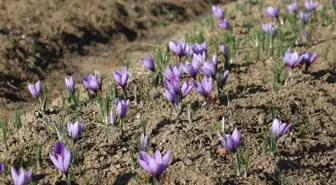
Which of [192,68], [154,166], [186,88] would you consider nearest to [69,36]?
[192,68]

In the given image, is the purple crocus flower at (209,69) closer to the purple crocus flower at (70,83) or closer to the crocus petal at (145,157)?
the purple crocus flower at (70,83)

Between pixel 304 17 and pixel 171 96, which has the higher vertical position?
pixel 304 17

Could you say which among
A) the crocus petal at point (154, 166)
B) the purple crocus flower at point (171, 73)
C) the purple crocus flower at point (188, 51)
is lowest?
the crocus petal at point (154, 166)

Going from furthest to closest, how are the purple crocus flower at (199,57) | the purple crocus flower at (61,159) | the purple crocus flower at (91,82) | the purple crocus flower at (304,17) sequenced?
1. the purple crocus flower at (304,17)
2. the purple crocus flower at (199,57)
3. the purple crocus flower at (91,82)
4. the purple crocus flower at (61,159)

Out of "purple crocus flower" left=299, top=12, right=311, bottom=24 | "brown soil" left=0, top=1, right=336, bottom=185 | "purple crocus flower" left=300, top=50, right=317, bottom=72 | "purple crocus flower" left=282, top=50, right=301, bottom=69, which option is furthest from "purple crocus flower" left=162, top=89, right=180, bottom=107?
"purple crocus flower" left=299, top=12, right=311, bottom=24

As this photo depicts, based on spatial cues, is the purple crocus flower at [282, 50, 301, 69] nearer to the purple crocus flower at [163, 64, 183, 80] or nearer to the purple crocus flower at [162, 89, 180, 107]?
the purple crocus flower at [163, 64, 183, 80]

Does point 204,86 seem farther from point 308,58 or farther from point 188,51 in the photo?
point 308,58

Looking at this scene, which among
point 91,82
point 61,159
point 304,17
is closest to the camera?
point 61,159

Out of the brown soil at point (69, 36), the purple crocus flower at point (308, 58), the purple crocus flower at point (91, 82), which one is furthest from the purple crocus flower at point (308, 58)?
the brown soil at point (69, 36)
